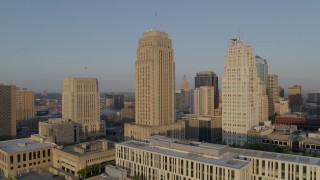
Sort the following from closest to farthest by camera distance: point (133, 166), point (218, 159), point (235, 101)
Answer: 1. point (218, 159)
2. point (133, 166)
3. point (235, 101)

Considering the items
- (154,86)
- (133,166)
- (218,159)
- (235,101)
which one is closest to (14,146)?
(133,166)

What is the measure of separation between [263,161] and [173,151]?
28.6 metres

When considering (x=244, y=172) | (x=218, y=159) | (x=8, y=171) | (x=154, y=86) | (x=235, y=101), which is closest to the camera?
(x=244, y=172)

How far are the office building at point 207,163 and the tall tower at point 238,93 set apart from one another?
198ft

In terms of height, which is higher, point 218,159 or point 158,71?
point 158,71

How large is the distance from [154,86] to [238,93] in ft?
162

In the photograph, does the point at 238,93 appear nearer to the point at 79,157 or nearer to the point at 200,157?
the point at 200,157

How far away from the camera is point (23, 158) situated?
4417 inches

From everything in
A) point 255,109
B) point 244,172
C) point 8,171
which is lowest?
point 8,171

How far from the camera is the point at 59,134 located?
506 ft

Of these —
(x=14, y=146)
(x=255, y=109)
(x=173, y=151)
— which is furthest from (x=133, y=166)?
(x=255, y=109)

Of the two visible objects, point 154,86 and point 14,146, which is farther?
point 154,86

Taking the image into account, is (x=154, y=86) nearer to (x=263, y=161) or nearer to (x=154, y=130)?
(x=154, y=130)

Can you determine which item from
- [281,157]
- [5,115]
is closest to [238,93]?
[281,157]
